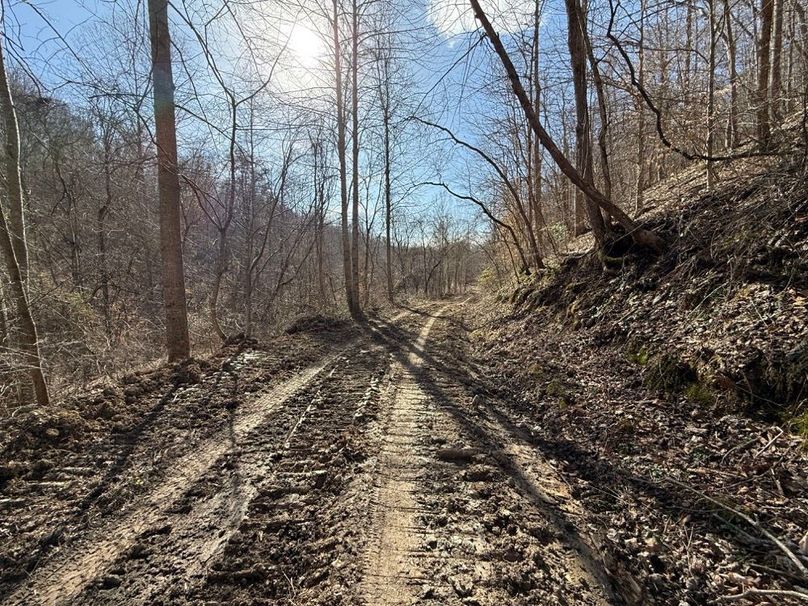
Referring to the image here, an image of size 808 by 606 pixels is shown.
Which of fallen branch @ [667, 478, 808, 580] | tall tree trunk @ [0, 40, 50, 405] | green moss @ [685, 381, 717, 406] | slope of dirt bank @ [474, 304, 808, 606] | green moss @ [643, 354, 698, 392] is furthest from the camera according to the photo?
tall tree trunk @ [0, 40, 50, 405]

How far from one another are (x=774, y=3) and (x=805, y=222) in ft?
17.0

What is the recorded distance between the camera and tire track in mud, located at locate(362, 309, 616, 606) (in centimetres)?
184

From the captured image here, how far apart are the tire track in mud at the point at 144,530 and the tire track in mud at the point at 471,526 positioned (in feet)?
3.34

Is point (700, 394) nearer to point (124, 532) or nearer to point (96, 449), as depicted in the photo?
point (124, 532)

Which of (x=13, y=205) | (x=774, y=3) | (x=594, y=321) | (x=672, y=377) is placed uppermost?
(x=774, y=3)

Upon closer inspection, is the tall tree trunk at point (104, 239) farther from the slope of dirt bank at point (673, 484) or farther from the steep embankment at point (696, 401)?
the slope of dirt bank at point (673, 484)

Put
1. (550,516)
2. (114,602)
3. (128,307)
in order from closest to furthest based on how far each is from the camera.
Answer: (114,602) < (550,516) < (128,307)

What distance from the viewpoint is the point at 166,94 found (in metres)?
5.60

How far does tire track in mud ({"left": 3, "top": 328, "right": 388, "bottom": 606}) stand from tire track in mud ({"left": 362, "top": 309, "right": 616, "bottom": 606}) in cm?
102

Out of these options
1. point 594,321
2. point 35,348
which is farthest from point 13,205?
point 594,321

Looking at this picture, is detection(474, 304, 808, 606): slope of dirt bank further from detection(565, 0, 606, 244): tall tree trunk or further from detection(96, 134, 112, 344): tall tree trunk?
detection(96, 134, 112, 344): tall tree trunk

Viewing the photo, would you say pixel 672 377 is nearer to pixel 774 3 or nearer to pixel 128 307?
pixel 774 3

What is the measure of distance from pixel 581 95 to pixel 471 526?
722cm

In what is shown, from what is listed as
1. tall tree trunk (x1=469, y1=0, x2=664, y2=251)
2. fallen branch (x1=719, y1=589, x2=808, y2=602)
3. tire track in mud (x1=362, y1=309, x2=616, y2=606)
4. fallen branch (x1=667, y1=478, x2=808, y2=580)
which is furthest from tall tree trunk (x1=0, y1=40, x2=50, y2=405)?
fallen branch (x1=667, y1=478, x2=808, y2=580)
